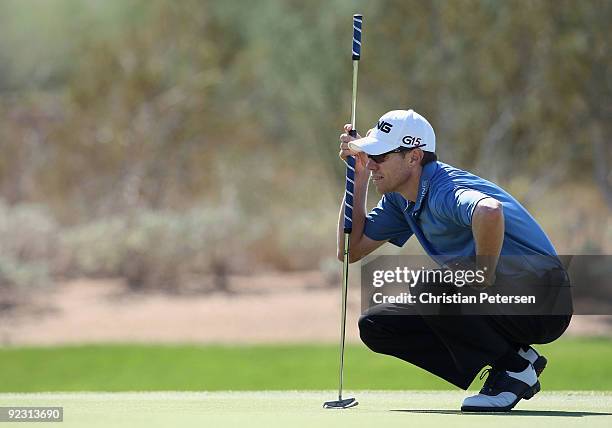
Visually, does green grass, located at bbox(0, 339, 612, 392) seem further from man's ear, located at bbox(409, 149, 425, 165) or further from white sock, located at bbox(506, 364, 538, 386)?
man's ear, located at bbox(409, 149, 425, 165)

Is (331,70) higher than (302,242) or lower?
higher

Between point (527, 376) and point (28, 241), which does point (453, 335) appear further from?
point (28, 241)

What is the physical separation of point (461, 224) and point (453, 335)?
1.59 ft

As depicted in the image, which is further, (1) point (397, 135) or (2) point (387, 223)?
(2) point (387, 223)

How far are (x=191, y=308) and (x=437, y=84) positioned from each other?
4.98m

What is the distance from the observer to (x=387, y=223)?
598 centimetres

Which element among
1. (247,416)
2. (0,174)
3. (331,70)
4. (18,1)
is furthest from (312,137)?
(247,416)

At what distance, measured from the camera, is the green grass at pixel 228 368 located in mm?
15344

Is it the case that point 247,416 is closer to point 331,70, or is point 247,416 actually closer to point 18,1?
point 331,70

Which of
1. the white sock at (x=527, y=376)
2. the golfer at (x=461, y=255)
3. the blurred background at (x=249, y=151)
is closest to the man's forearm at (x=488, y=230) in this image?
the golfer at (x=461, y=255)

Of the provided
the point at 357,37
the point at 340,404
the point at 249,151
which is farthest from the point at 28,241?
the point at 340,404

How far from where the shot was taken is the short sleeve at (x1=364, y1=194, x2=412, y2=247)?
19.6ft

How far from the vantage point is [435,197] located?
5309mm

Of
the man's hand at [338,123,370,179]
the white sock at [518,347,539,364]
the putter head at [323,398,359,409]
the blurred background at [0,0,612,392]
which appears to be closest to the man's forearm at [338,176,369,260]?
the man's hand at [338,123,370,179]
